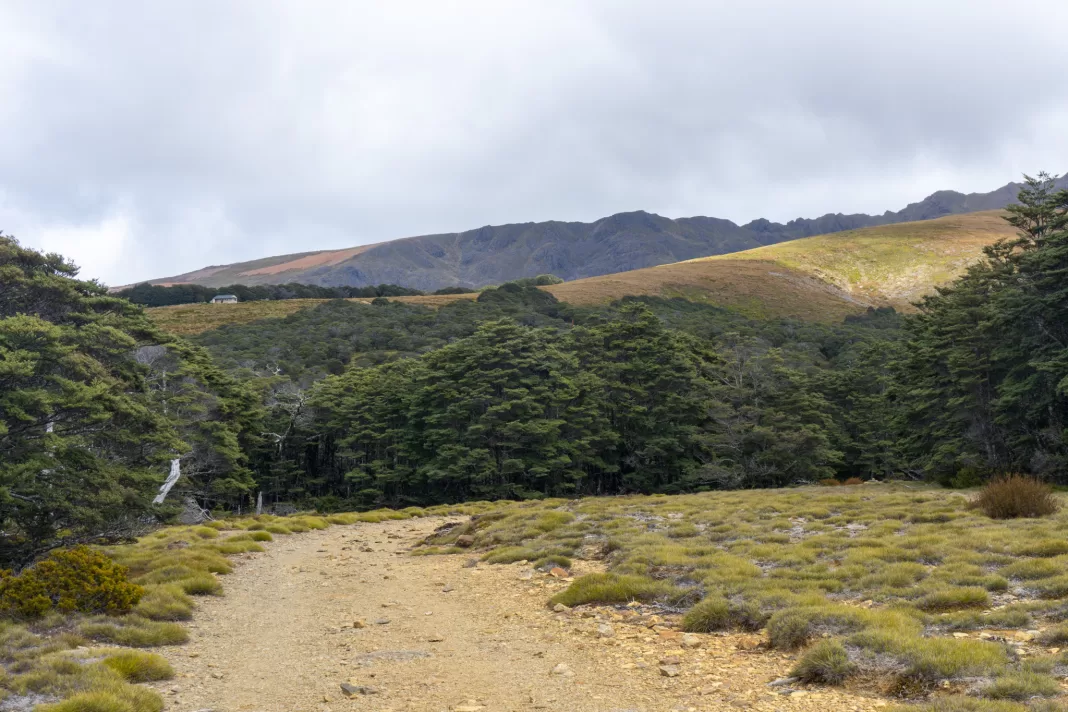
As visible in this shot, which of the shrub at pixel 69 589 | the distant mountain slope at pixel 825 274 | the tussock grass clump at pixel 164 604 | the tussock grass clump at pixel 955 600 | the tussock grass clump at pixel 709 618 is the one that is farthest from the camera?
the distant mountain slope at pixel 825 274

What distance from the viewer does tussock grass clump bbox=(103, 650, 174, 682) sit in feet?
25.0

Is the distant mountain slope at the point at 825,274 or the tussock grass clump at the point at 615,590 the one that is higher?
the distant mountain slope at the point at 825,274

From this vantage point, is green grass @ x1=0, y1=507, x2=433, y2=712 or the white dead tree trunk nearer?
green grass @ x1=0, y1=507, x2=433, y2=712

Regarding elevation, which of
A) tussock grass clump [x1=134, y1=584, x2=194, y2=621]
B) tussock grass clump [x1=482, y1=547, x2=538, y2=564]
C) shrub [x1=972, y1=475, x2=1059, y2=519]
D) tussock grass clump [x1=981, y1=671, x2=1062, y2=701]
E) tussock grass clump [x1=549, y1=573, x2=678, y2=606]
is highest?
tussock grass clump [x1=981, y1=671, x2=1062, y2=701]

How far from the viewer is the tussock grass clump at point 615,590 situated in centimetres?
1052

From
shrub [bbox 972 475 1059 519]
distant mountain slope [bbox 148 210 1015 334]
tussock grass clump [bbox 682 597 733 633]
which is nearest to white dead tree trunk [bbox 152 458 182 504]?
tussock grass clump [bbox 682 597 733 633]

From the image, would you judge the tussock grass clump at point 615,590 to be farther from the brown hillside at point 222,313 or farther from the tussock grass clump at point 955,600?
the brown hillside at point 222,313

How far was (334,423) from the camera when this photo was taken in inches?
1686

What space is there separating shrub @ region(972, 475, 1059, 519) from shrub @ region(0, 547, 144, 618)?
17.4 meters

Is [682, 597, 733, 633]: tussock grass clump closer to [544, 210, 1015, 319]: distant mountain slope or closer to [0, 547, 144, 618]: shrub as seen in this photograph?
[0, 547, 144, 618]: shrub

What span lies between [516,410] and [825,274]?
351 ft

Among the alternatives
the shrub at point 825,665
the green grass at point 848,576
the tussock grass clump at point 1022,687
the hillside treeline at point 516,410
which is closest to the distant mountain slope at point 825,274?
the hillside treeline at point 516,410

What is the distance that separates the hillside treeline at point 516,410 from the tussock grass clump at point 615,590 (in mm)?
9983

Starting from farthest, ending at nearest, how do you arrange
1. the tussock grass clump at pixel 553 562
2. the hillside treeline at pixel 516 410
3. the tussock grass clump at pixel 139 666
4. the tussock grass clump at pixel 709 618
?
1. the hillside treeline at pixel 516 410
2. the tussock grass clump at pixel 553 562
3. the tussock grass clump at pixel 709 618
4. the tussock grass clump at pixel 139 666
